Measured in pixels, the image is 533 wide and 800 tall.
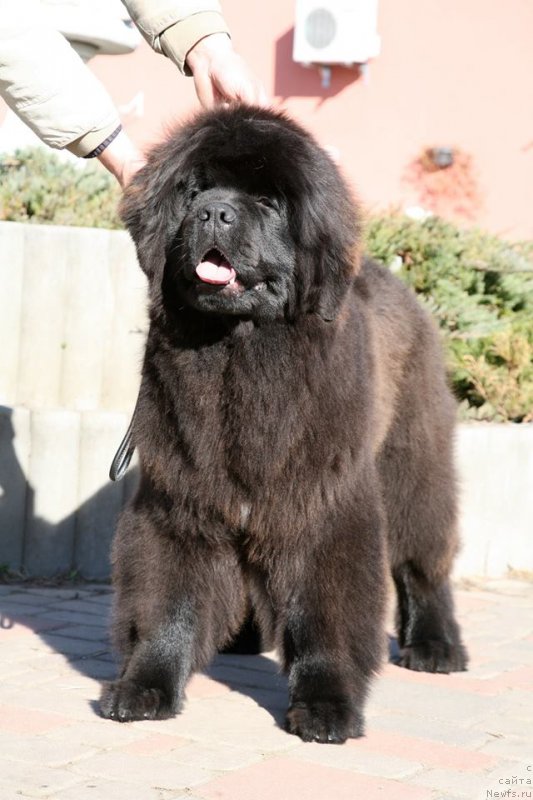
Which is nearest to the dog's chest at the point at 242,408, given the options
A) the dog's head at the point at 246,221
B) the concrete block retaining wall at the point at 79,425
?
the dog's head at the point at 246,221

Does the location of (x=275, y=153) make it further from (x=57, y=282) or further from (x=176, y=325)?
(x=57, y=282)

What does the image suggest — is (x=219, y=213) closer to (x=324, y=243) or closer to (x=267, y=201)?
(x=267, y=201)

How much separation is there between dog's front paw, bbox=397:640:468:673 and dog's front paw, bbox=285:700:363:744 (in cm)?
85

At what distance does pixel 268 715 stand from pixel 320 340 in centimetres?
99

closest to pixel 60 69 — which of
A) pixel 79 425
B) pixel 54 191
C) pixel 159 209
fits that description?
pixel 159 209

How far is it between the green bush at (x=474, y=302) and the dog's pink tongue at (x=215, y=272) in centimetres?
306

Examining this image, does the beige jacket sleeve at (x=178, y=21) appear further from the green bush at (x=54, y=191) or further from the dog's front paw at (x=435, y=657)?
the green bush at (x=54, y=191)

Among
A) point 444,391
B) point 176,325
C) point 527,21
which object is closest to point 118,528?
point 176,325

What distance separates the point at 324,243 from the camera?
3.03m

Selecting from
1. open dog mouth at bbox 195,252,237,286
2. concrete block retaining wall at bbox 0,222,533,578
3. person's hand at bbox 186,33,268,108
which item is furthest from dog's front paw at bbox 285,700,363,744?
concrete block retaining wall at bbox 0,222,533,578

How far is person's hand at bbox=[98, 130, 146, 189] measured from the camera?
334 centimetres

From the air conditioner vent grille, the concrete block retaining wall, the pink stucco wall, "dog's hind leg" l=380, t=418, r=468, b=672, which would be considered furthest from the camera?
the air conditioner vent grille

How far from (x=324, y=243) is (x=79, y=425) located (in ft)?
7.04

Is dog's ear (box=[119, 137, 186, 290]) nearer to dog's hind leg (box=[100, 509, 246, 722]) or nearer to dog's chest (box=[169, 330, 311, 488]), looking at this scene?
dog's chest (box=[169, 330, 311, 488])
